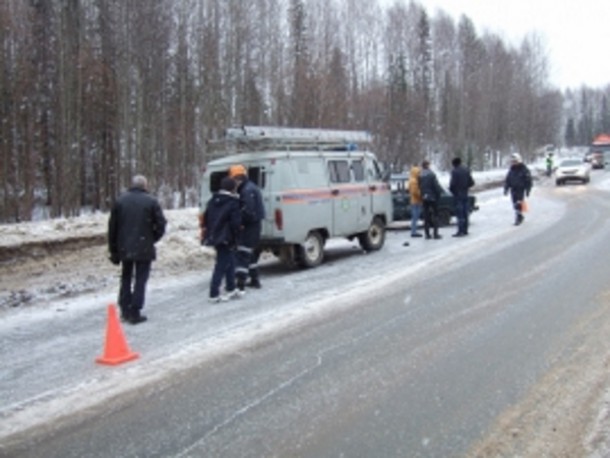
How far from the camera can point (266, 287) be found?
10086 millimetres

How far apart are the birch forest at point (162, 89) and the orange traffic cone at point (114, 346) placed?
1564cm

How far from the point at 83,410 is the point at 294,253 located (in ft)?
22.7

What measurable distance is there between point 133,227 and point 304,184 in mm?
4191

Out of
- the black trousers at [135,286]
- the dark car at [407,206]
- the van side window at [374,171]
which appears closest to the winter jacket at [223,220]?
the black trousers at [135,286]

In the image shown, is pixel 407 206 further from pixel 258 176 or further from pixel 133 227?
pixel 133 227

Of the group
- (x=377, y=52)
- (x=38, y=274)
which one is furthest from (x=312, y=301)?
(x=377, y=52)

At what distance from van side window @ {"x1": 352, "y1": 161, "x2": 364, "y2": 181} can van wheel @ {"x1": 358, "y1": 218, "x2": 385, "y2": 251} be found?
1166 mm

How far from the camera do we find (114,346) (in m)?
6.23

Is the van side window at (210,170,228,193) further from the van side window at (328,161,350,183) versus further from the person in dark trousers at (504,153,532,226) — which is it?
the person in dark trousers at (504,153,532,226)

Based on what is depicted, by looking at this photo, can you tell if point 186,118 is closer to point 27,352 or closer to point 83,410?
point 27,352

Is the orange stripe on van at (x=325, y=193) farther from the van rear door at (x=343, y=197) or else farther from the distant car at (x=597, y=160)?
the distant car at (x=597, y=160)

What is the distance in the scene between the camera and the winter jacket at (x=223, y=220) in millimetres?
9031

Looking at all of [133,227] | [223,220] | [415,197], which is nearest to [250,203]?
[223,220]

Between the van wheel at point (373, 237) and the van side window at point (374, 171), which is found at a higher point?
the van side window at point (374, 171)
